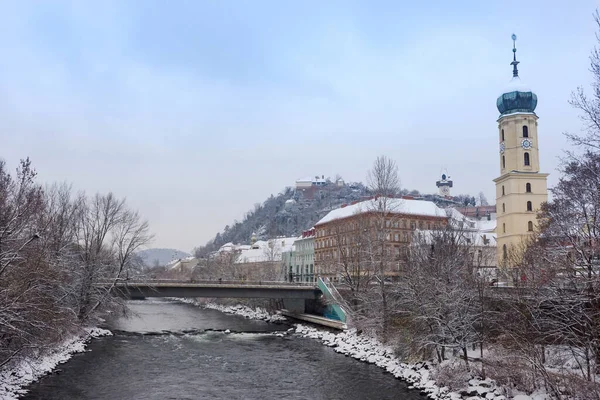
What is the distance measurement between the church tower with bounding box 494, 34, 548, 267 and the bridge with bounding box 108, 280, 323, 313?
27615 millimetres

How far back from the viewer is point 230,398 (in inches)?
938

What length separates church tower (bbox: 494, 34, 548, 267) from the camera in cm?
6600

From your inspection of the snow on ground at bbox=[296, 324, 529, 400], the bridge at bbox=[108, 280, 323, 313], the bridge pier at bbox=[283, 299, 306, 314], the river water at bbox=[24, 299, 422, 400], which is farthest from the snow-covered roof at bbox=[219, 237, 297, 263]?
the river water at bbox=[24, 299, 422, 400]

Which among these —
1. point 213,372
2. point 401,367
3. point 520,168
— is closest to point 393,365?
point 401,367

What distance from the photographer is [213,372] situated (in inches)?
1171

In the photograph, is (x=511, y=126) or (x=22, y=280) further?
(x=511, y=126)

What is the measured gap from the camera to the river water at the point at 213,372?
80.4 feet

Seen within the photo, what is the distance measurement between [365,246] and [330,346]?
9.00m

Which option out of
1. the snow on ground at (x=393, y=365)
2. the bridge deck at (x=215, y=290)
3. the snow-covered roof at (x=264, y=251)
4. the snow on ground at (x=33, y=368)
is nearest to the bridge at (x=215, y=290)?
the bridge deck at (x=215, y=290)

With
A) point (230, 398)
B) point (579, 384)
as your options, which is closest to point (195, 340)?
point (230, 398)

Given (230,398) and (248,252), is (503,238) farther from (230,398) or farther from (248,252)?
(248,252)

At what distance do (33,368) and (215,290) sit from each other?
3036cm

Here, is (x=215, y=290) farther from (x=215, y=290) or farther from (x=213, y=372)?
(x=213, y=372)

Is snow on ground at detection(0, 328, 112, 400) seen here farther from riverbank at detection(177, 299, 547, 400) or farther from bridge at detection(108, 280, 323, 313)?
riverbank at detection(177, 299, 547, 400)
